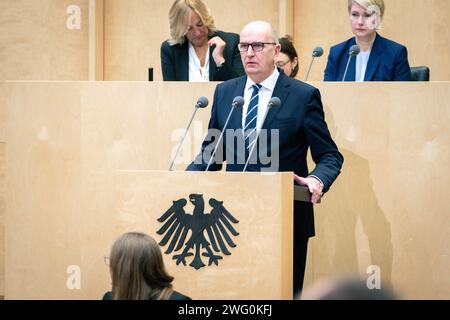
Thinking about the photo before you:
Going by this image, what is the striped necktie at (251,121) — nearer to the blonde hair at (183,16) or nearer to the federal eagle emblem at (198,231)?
the federal eagle emblem at (198,231)

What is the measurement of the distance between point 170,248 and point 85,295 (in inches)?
46.3

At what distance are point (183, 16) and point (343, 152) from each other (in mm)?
1125

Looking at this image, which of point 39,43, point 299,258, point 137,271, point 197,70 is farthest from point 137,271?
point 39,43

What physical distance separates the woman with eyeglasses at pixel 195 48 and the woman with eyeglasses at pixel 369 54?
55 cm

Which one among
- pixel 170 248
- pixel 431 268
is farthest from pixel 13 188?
pixel 431 268

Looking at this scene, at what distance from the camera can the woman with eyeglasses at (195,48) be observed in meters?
5.00

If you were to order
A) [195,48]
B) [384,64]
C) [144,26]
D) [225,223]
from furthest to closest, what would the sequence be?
[144,26]
[195,48]
[384,64]
[225,223]

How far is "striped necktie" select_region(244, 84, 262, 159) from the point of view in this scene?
12.9 feet

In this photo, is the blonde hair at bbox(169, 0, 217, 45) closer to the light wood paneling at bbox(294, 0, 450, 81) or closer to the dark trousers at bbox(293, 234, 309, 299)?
the dark trousers at bbox(293, 234, 309, 299)

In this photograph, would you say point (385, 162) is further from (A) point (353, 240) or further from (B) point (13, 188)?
(B) point (13, 188)

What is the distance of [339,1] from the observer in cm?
679

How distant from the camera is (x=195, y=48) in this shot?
5094 millimetres

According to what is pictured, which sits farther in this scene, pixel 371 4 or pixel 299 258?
pixel 371 4

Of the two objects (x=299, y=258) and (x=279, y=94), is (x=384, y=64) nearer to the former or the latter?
(x=279, y=94)
